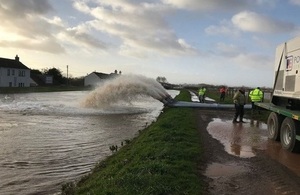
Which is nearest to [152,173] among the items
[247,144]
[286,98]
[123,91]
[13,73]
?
[247,144]

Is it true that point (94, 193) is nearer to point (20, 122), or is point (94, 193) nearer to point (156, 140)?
point (156, 140)

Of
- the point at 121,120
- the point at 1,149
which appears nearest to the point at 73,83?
the point at 121,120

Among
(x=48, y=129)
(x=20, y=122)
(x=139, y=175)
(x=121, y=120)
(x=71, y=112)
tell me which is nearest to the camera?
(x=139, y=175)

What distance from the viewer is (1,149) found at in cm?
1323

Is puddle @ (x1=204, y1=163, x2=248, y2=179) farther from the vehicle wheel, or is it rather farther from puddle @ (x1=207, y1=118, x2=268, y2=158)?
the vehicle wheel

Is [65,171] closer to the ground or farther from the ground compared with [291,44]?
closer to the ground

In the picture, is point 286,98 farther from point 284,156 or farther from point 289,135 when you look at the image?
point 284,156

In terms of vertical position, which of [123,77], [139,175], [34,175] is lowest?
[34,175]

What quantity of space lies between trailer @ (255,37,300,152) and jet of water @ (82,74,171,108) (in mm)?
15574

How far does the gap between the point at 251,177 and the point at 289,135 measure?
4.12 meters

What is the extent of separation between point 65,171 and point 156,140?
3318 millimetres

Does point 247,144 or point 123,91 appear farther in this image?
point 123,91

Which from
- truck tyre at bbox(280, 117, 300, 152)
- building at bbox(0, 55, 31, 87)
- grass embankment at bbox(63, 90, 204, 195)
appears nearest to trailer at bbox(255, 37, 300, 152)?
truck tyre at bbox(280, 117, 300, 152)

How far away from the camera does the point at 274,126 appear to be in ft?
46.3
